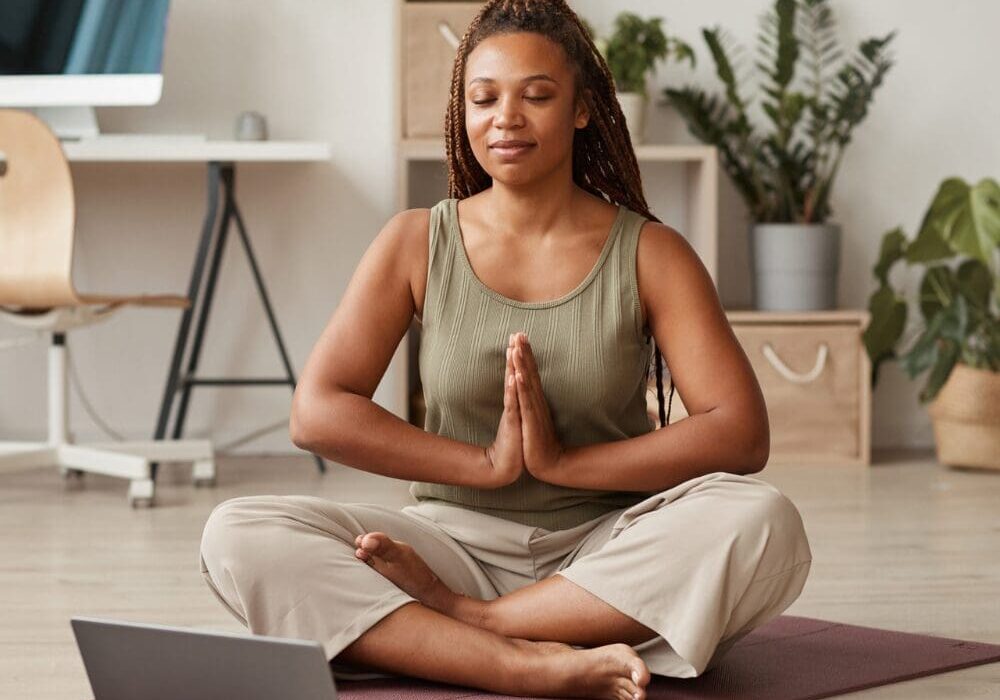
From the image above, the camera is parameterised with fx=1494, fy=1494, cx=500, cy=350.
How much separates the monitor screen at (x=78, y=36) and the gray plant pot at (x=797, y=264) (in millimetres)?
1674

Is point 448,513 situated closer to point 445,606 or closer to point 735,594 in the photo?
point 445,606

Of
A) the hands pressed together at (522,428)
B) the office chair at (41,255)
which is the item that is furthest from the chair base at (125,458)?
the hands pressed together at (522,428)

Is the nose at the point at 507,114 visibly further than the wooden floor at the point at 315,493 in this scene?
No

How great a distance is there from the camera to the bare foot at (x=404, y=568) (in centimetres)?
159

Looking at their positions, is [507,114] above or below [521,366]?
above

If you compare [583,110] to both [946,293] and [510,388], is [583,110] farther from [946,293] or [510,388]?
[946,293]

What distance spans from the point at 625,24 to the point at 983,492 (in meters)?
1.48

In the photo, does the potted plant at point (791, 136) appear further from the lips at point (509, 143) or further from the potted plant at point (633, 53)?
the lips at point (509, 143)

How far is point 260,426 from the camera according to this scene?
4.15 meters

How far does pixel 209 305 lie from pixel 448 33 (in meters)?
0.94

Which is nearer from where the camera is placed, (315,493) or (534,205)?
(534,205)

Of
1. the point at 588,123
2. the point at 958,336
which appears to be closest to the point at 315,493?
the point at 958,336

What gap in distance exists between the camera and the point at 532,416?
1.63 m

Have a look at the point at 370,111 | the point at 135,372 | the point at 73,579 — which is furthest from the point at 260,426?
the point at 73,579
